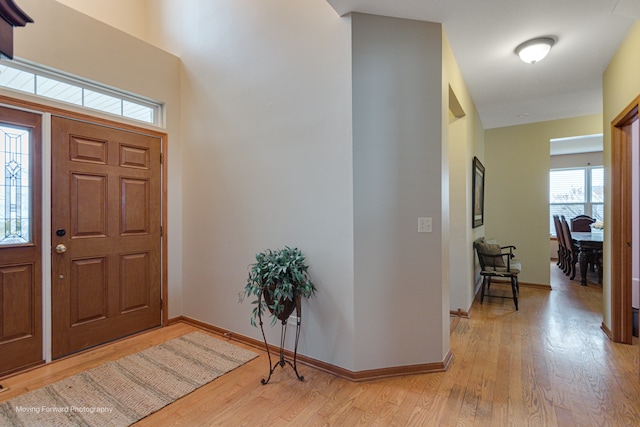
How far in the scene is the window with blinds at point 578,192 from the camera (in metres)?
6.87

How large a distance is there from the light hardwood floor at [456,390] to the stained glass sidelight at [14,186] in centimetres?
110

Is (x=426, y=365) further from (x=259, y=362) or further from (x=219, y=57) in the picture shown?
(x=219, y=57)

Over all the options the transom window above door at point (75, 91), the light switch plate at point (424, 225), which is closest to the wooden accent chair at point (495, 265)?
the light switch plate at point (424, 225)

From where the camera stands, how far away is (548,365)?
2367 millimetres

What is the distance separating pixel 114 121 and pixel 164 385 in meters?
2.40

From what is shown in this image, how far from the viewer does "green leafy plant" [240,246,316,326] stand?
2.09 m

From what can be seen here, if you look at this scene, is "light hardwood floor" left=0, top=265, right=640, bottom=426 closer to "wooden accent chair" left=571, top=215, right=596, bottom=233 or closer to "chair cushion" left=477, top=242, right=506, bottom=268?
"chair cushion" left=477, top=242, right=506, bottom=268

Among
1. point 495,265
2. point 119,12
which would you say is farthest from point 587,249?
point 119,12

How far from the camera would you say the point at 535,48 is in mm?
2539

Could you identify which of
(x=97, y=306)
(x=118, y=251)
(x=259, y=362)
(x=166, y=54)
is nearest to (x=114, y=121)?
(x=166, y=54)

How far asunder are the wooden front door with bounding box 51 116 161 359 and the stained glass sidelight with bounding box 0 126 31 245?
164mm

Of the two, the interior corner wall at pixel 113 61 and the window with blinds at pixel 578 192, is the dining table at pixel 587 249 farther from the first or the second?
the interior corner wall at pixel 113 61

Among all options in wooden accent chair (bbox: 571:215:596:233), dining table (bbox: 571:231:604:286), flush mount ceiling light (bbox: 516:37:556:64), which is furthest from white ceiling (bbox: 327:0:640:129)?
wooden accent chair (bbox: 571:215:596:233)

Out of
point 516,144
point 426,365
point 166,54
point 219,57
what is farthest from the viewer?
point 516,144
